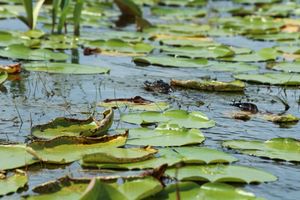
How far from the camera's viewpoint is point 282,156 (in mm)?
3076

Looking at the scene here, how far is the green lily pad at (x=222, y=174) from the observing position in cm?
268

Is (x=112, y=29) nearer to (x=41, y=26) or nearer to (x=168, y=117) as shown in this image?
(x=41, y=26)

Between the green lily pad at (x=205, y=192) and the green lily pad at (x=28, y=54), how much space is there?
2.69m

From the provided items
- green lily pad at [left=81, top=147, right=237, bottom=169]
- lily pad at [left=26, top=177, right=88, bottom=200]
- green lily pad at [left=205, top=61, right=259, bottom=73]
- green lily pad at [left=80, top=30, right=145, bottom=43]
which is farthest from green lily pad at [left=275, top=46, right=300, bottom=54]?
lily pad at [left=26, top=177, right=88, bottom=200]

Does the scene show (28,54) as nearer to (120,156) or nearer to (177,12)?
(120,156)

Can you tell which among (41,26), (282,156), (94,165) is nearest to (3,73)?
(94,165)

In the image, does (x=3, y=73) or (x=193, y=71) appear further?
(x=193, y=71)

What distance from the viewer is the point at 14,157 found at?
9.50ft

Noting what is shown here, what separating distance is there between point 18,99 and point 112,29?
296 cm

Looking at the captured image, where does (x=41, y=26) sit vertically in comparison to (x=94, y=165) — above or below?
above

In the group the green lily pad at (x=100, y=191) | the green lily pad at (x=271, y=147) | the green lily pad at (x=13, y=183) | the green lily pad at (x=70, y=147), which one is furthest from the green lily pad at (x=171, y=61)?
the green lily pad at (x=100, y=191)

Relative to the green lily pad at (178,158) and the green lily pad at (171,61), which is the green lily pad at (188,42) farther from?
the green lily pad at (178,158)

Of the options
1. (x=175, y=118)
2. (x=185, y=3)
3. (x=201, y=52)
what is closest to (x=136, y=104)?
(x=175, y=118)

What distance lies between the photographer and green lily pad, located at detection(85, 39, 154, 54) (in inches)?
220
